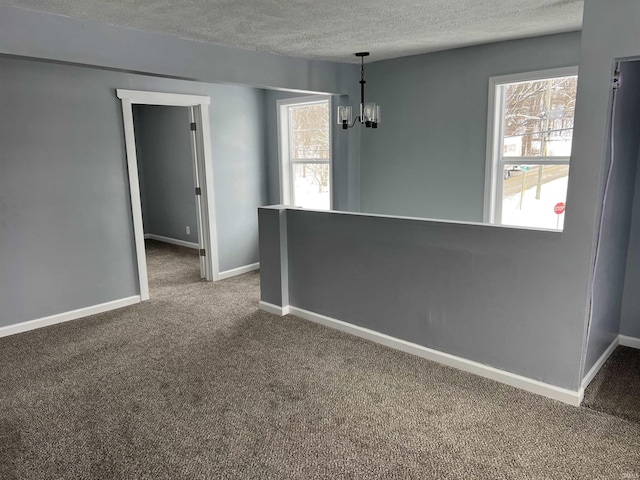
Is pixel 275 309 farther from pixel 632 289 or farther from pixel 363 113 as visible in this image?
pixel 632 289

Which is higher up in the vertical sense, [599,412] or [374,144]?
[374,144]

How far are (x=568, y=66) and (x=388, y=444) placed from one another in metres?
3.04

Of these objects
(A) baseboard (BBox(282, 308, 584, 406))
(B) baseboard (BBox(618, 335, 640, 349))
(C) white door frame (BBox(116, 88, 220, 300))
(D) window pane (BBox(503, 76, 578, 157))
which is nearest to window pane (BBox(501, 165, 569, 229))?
(D) window pane (BBox(503, 76, 578, 157))

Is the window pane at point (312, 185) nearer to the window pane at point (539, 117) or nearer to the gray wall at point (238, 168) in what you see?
the gray wall at point (238, 168)

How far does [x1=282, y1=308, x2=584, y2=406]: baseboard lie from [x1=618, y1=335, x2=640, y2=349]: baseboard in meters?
1.03

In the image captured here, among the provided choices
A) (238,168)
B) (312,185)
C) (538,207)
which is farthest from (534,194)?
(238,168)

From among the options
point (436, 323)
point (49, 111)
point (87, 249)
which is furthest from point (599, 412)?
point (49, 111)

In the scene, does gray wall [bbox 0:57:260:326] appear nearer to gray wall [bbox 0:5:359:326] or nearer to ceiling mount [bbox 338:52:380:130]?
gray wall [bbox 0:5:359:326]

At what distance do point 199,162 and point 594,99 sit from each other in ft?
12.9

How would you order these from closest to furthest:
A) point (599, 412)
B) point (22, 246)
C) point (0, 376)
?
1. point (599, 412)
2. point (0, 376)
3. point (22, 246)

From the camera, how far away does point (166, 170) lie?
6.93 m

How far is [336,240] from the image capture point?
3654 millimetres

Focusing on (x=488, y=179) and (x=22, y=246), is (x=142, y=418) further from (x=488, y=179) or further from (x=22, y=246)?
(x=488, y=179)

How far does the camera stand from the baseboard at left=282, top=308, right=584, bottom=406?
8.78 feet
